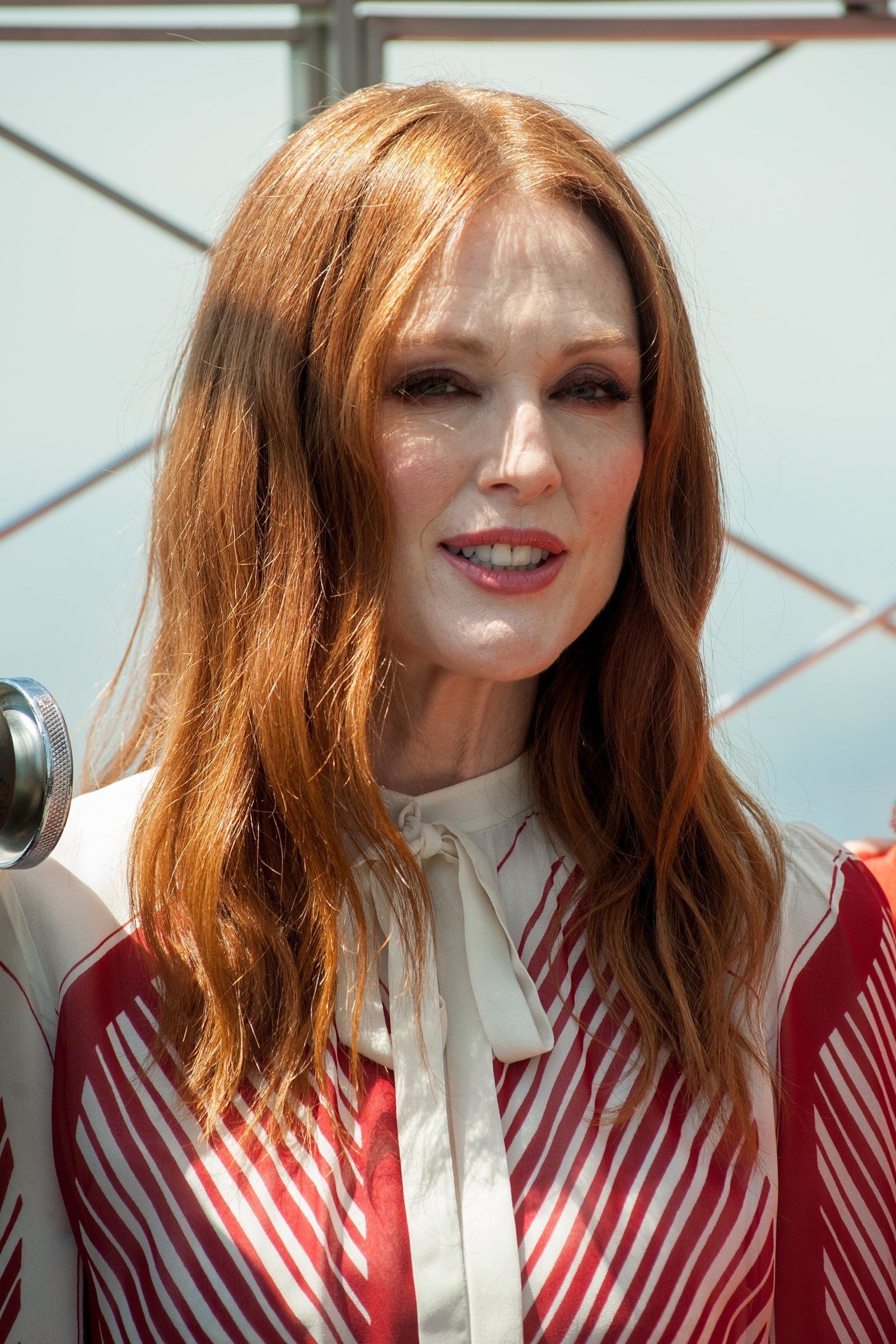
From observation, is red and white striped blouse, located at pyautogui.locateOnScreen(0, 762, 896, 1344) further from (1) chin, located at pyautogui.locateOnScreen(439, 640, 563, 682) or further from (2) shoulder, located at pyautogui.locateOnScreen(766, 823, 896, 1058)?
(1) chin, located at pyautogui.locateOnScreen(439, 640, 563, 682)

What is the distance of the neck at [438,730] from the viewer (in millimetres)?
936

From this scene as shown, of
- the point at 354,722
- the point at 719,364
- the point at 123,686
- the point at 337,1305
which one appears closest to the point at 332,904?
the point at 354,722

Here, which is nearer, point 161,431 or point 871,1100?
point 871,1100

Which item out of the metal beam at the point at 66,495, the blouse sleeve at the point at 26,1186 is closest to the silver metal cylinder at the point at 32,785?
the blouse sleeve at the point at 26,1186

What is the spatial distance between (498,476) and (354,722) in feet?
0.57

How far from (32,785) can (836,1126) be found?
574 millimetres

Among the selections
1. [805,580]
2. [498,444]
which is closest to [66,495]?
[805,580]

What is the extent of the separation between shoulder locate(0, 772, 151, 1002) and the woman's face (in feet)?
0.79

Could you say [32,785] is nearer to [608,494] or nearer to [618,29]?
[608,494]

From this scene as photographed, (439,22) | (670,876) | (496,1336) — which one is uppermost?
(439,22)

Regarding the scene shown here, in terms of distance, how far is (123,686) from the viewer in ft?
3.66

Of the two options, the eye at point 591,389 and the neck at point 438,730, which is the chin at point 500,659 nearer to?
the neck at point 438,730

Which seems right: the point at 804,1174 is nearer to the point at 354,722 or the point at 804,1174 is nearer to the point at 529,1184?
the point at 529,1184

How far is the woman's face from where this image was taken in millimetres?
849
